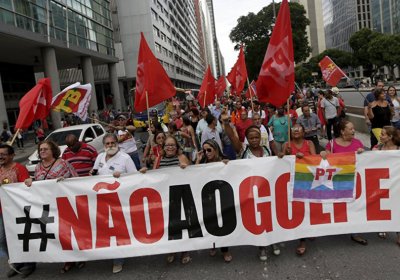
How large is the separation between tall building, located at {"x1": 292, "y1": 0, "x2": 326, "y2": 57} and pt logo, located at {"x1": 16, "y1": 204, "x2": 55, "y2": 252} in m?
162

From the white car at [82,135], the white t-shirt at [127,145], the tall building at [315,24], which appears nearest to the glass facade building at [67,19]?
the white car at [82,135]

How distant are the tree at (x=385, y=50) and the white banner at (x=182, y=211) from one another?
66474 millimetres

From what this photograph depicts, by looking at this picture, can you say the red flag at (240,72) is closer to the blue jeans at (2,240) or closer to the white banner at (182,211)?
the white banner at (182,211)

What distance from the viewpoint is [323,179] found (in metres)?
4.46

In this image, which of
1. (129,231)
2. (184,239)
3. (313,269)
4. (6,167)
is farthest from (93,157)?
(313,269)

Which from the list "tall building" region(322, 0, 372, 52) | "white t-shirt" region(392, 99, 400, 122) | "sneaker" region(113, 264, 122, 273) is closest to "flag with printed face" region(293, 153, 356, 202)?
"sneaker" region(113, 264, 122, 273)

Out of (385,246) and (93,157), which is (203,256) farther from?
(93,157)

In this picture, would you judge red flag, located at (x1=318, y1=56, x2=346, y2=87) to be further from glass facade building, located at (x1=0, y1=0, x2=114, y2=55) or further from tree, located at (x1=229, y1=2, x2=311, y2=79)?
tree, located at (x1=229, y1=2, x2=311, y2=79)

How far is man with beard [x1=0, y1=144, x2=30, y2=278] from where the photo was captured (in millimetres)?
4504

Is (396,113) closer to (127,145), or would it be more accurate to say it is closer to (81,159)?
(127,145)

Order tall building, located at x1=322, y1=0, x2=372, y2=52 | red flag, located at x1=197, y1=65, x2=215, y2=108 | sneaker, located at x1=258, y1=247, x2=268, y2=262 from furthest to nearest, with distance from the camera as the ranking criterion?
Result: tall building, located at x1=322, y1=0, x2=372, y2=52
red flag, located at x1=197, y1=65, x2=215, y2=108
sneaker, located at x1=258, y1=247, x2=268, y2=262

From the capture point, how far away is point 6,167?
15.2ft

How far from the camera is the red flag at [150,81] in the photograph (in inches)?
264

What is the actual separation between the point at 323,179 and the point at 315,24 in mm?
165304
